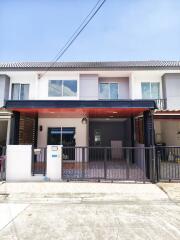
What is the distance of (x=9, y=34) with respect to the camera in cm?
926

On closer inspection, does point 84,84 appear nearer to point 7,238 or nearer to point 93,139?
point 93,139

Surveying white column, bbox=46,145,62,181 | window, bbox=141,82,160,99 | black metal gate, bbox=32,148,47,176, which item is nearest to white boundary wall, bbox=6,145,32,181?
Result: black metal gate, bbox=32,148,47,176

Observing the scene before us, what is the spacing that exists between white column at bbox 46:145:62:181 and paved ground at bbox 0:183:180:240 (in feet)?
1.73

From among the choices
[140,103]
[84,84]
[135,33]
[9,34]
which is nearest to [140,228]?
[140,103]

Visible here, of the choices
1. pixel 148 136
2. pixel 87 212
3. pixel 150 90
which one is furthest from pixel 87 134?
pixel 87 212

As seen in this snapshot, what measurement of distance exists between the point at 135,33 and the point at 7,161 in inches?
330

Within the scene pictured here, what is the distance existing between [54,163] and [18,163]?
1.56m

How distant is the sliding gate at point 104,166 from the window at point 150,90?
191 inches

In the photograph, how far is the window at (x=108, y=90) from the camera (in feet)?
49.9

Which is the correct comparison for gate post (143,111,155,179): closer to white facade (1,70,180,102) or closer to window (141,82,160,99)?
white facade (1,70,180,102)

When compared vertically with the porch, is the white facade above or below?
above

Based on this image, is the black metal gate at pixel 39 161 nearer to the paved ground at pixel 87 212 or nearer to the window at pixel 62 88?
the paved ground at pixel 87 212

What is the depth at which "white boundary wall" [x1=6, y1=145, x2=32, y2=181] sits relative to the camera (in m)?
8.02

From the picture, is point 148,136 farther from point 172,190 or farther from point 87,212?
point 87,212
